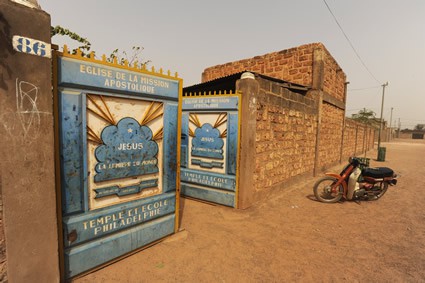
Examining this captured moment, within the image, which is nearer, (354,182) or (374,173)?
(354,182)

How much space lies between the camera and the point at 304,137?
760 centimetres

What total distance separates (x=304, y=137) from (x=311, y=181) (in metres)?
1.77

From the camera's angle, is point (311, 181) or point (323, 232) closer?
point (323, 232)

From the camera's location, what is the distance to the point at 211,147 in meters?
5.26

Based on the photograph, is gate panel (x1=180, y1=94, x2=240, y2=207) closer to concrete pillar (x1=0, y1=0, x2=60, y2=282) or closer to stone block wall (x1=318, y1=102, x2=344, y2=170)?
concrete pillar (x1=0, y1=0, x2=60, y2=282)

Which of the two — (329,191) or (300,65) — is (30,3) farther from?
(300,65)

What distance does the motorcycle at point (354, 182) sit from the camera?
5590 mm

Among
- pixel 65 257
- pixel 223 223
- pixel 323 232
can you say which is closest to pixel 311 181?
pixel 323 232

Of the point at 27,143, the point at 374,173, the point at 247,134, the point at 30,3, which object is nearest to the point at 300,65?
the point at 374,173

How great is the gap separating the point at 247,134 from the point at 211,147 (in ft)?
3.22

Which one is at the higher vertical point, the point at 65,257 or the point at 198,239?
the point at 65,257

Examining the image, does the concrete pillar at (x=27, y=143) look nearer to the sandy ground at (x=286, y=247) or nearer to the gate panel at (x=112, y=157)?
the gate panel at (x=112, y=157)

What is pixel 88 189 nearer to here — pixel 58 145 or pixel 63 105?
pixel 58 145

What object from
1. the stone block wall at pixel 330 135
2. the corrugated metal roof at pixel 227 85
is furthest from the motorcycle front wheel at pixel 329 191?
the stone block wall at pixel 330 135
